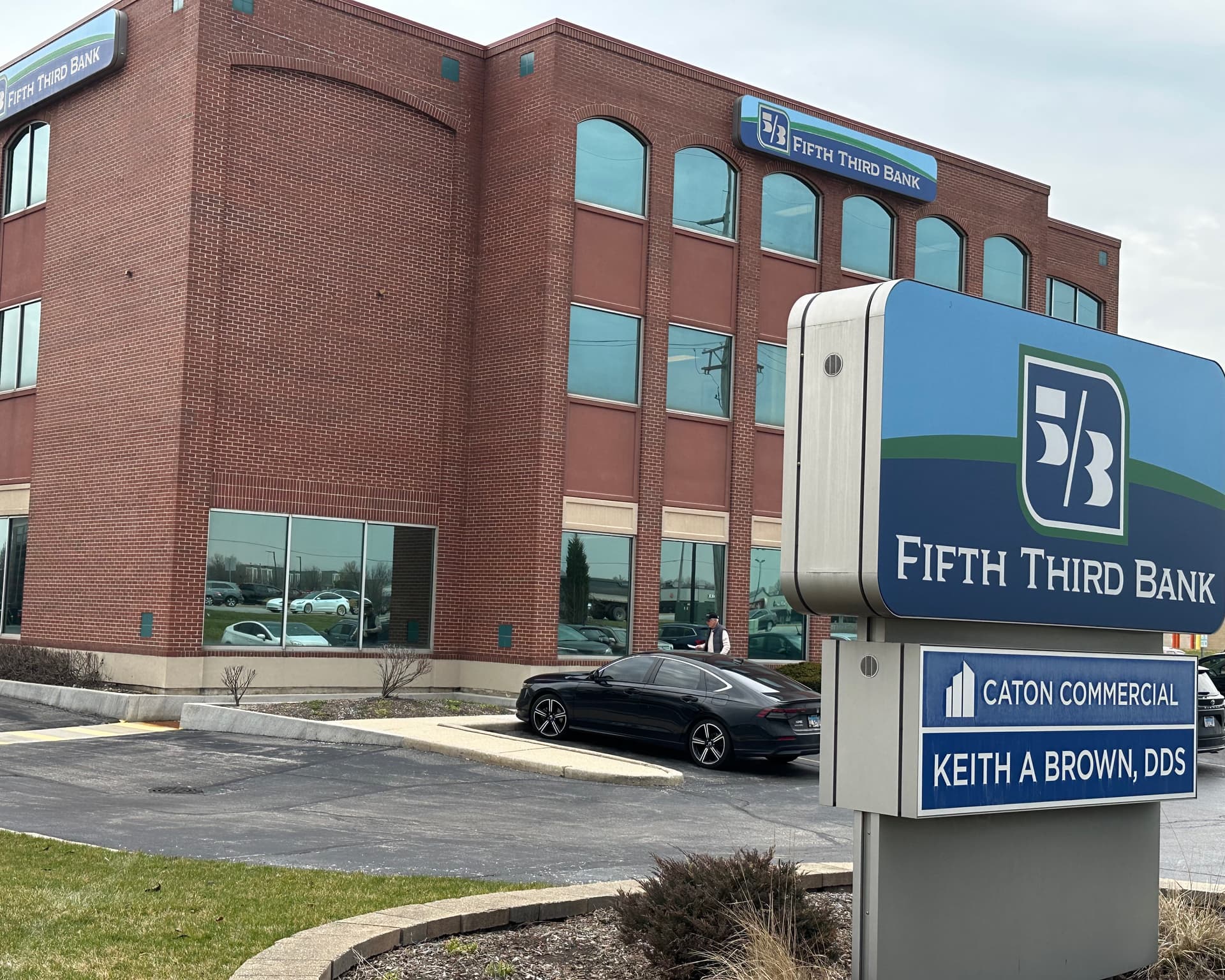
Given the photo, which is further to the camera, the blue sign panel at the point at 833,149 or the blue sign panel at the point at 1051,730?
the blue sign panel at the point at 833,149

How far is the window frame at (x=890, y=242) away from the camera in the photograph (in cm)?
2937

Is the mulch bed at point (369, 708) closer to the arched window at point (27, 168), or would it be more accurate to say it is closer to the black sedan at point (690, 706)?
the black sedan at point (690, 706)

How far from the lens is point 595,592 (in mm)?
24875

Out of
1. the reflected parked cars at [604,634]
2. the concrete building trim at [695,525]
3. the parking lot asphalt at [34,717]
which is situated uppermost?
the concrete building trim at [695,525]

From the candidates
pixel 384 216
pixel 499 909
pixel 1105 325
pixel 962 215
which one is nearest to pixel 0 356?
pixel 384 216

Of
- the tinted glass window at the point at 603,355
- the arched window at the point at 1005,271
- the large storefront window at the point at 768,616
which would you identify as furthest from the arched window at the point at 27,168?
the arched window at the point at 1005,271

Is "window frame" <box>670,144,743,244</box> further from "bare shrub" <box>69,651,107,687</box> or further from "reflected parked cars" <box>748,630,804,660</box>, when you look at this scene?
"bare shrub" <box>69,651,107,687</box>

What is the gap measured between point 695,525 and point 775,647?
3163 millimetres

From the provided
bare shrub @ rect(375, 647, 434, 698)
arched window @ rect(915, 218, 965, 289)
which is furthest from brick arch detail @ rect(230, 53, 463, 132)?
arched window @ rect(915, 218, 965, 289)

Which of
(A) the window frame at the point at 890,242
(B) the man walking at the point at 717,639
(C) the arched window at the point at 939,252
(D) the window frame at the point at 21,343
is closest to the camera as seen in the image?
(B) the man walking at the point at 717,639

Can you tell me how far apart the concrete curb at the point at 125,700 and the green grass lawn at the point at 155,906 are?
11312 mm

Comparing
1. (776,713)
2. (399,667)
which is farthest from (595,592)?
(776,713)

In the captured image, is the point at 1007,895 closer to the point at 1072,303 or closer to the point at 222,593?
the point at 222,593

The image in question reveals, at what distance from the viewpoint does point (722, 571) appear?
26719 mm
